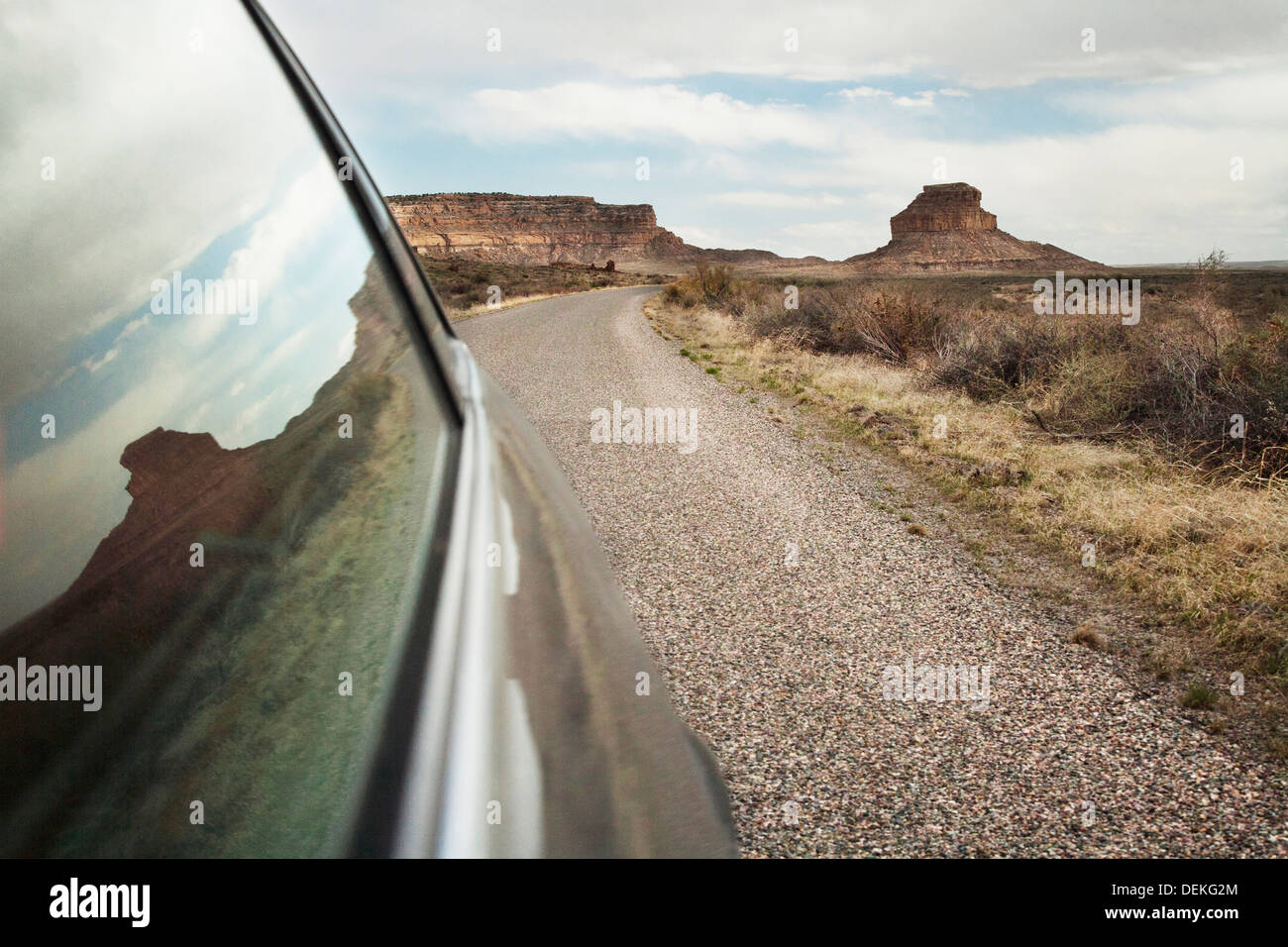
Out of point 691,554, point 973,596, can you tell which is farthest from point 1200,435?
point 691,554

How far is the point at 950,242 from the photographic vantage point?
11606 cm

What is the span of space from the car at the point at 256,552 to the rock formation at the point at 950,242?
11353cm

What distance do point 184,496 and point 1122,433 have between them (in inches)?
370

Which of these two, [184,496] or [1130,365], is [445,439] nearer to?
[184,496]

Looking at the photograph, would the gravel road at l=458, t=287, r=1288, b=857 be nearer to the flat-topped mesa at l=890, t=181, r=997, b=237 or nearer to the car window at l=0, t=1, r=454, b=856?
the car window at l=0, t=1, r=454, b=856

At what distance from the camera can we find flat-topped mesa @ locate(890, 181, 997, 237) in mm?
→ 118875

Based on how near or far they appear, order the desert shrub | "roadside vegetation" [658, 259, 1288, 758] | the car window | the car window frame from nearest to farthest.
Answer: the car window < the car window frame < "roadside vegetation" [658, 259, 1288, 758] < the desert shrub

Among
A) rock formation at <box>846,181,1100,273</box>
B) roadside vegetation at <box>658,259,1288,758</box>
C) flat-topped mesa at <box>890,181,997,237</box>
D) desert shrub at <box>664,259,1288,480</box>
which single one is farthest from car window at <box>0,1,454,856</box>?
flat-topped mesa at <box>890,181,997,237</box>

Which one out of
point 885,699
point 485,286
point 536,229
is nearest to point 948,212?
point 536,229

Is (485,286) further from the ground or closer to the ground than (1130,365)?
further from the ground

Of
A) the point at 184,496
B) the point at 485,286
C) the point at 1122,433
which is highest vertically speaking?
the point at 485,286

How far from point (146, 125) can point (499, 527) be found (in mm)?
601

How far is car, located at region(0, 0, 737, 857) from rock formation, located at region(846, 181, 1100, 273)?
11353 cm
